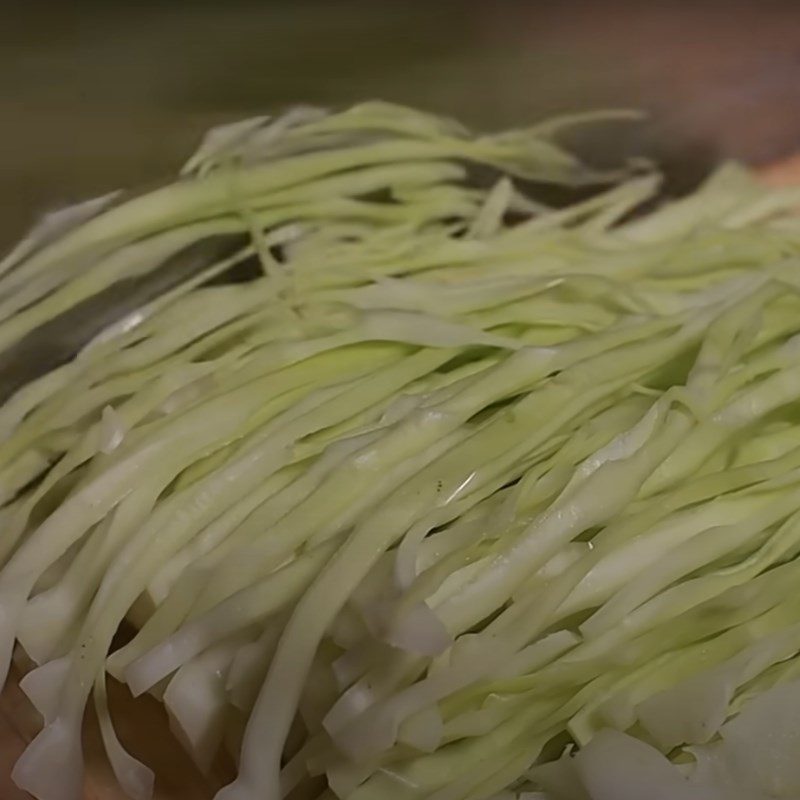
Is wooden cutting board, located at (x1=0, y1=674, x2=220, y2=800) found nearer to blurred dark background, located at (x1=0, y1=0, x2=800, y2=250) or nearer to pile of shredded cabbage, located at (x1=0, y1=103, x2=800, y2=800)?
pile of shredded cabbage, located at (x1=0, y1=103, x2=800, y2=800)

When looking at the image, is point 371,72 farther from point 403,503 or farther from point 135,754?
point 135,754

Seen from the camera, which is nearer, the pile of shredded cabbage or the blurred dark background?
the pile of shredded cabbage

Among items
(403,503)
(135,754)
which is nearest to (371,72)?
(403,503)

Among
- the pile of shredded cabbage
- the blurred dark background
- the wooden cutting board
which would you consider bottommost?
the wooden cutting board

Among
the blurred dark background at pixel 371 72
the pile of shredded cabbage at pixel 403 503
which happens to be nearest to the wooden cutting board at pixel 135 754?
the pile of shredded cabbage at pixel 403 503

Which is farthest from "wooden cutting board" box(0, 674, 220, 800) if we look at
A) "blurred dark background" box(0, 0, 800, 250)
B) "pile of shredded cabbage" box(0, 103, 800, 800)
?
"blurred dark background" box(0, 0, 800, 250)

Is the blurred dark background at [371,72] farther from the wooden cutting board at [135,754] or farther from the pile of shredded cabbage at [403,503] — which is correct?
the wooden cutting board at [135,754]
